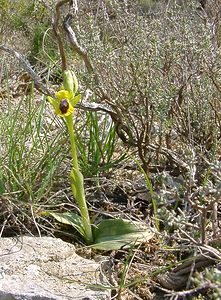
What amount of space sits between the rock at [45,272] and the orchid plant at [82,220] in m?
0.09

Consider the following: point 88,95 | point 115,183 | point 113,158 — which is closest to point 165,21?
point 88,95

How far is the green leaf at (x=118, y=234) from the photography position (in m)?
1.89

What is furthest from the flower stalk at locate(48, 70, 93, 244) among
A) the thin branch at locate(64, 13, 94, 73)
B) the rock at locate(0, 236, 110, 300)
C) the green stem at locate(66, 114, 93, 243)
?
the thin branch at locate(64, 13, 94, 73)

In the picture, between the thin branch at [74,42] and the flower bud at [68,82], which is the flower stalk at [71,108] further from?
the thin branch at [74,42]

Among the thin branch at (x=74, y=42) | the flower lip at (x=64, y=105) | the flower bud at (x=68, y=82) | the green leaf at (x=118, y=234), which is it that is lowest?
the green leaf at (x=118, y=234)

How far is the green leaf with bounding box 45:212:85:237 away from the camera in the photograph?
78.0 inches

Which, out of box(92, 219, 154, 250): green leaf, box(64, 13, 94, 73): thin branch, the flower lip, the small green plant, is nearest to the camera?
the flower lip

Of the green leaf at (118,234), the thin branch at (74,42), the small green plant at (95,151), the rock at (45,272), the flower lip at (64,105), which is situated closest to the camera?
the rock at (45,272)

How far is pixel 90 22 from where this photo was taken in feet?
7.45

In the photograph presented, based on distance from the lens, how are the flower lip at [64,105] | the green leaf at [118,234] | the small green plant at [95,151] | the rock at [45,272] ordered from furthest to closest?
the small green plant at [95,151] → the green leaf at [118,234] → the flower lip at [64,105] → the rock at [45,272]

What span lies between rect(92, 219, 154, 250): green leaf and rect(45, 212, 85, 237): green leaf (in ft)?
0.18

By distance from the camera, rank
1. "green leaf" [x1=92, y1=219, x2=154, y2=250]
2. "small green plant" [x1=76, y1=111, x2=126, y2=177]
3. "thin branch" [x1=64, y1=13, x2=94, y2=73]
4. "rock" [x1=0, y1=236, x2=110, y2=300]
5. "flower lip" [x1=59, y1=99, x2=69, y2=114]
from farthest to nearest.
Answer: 1. "small green plant" [x1=76, y1=111, x2=126, y2=177]
2. "thin branch" [x1=64, y1=13, x2=94, y2=73]
3. "green leaf" [x1=92, y1=219, x2=154, y2=250]
4. "flower lip" [x1=59, y1=99, x2=69, y2=114]
5. "rock" [x1=0, y1=236, x2=110, y2=300]

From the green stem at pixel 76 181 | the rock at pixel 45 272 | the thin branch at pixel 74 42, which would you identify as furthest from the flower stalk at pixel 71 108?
the thin branch at pixel 74 42

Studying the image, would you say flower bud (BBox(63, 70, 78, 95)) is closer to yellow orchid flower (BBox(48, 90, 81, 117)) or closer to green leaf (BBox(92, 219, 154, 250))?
yellow orchid flower (BBox(48, 90, 81, 117))
